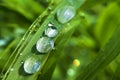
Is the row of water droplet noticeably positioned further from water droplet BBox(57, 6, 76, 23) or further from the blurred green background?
the blurred green background

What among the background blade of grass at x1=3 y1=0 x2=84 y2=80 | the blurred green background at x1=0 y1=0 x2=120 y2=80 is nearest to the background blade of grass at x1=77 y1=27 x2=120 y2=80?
the background blade of grass at x1=3 y1=0 x2=84 y2=80

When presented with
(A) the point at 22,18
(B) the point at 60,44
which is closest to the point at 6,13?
(A) the point at 22,18

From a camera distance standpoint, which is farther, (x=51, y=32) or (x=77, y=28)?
(x=77, y=28)

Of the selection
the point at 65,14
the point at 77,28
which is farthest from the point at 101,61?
the point at 77,28

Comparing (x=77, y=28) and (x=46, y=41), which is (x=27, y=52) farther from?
(x=77, y=28)

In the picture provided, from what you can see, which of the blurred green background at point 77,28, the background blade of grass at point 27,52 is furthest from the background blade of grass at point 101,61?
the blurred green background at point 77,28
